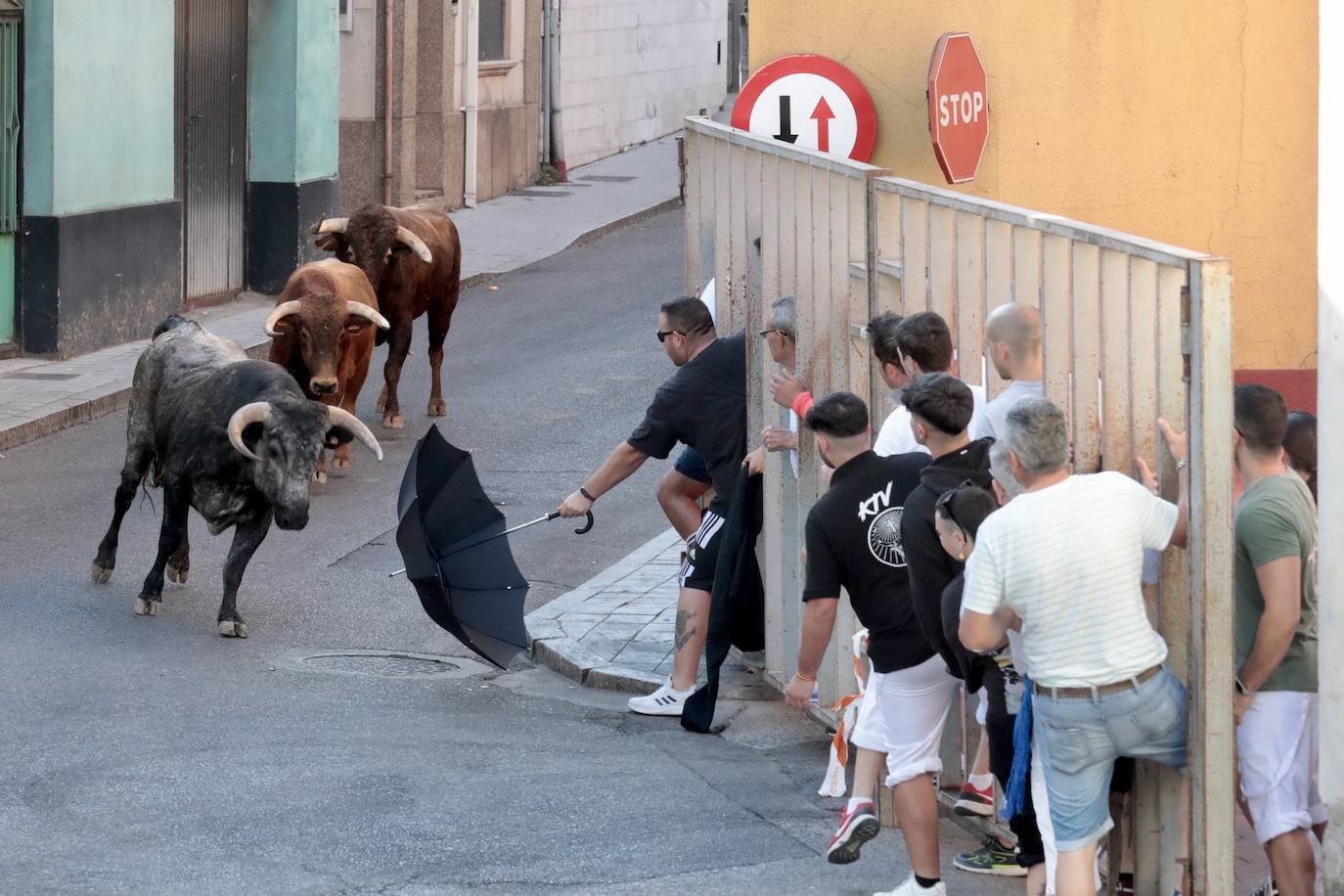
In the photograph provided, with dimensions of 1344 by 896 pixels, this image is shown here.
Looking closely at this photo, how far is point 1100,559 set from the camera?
5.52 metres

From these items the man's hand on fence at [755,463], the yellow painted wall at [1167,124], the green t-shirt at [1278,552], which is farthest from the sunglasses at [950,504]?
the yellow painted wall at [1167,124]

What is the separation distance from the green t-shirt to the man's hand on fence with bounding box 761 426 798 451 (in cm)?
254

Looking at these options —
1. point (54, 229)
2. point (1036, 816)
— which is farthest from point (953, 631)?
point (54, 229)

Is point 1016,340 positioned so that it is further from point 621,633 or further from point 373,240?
point 373,240

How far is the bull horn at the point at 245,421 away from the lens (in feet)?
33.7

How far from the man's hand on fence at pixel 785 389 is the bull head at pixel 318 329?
6.24m

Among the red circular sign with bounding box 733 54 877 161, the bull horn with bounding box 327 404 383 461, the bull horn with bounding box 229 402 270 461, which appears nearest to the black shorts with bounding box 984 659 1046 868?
the red circular sign with bounding box 733 54 877 161

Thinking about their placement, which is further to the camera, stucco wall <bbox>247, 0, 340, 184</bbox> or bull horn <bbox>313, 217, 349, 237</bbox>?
stucco wall <bbox>247, 0, 340, 184</bbox>

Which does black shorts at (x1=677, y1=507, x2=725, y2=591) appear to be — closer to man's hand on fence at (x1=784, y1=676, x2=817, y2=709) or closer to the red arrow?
man's hand on fence at (x1=784, y1=676, x2=817, y2=709)

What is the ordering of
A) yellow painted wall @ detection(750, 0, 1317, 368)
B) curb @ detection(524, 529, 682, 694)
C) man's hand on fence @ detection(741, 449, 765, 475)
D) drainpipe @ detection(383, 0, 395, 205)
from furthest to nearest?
drainpipe @ detection(383, 0, 395, 205), yellow painted wall @ detection(750, 0, 1317, 368), curb @ detection(524, 529, 682, 694), man's hand on fence @ detection(741, 449, 765, 475)

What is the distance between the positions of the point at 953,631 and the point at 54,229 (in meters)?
13.1

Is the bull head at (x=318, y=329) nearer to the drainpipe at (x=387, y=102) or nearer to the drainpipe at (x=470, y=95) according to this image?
the drainpipe at (x=387, y=102)

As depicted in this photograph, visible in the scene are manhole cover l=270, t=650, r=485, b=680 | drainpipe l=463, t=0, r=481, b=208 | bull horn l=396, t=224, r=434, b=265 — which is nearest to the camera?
manhole cover l=270, t=650, r=485, b=680

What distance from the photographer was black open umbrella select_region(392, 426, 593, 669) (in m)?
9.00
